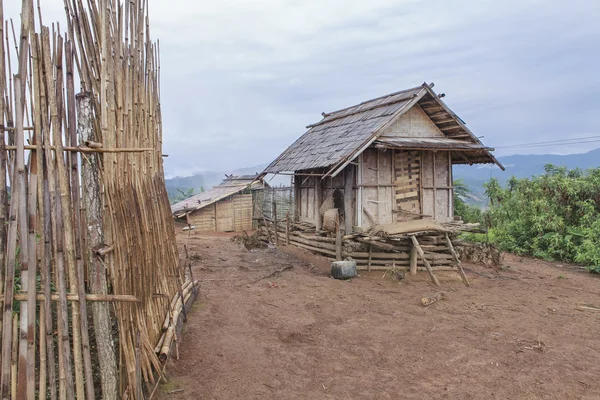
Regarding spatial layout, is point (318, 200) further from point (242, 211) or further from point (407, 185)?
point (242, 211)

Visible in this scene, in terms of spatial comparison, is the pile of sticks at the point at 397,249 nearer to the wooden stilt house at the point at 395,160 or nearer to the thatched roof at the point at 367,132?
the wooden stilt house at the point at 395,160

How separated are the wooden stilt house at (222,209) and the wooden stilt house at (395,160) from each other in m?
11.7

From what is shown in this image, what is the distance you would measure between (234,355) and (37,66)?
12.6 feet

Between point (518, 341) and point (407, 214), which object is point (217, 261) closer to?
point (407, 214)

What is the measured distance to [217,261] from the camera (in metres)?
12.2

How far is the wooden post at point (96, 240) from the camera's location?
3.43 m

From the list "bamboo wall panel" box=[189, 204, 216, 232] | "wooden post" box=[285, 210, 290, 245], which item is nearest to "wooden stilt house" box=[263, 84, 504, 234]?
"wooden post" box=[285, 210, 290, 245]

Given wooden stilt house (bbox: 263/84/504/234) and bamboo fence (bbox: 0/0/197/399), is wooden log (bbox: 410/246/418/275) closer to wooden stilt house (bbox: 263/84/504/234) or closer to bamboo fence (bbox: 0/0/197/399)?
wooden stilt house (bbox: 263/84/504/234)

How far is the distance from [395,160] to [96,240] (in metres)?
8.82

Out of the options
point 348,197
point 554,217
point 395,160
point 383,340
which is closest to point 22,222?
point 383,340

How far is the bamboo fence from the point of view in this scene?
3.06 metres

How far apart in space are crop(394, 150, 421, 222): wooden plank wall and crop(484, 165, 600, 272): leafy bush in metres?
5.30

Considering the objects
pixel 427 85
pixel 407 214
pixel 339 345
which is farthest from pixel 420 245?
pixel 339 345

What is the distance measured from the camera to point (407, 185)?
1138cm
